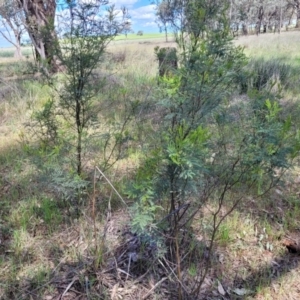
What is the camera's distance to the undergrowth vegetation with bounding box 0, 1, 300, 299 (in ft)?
4.24

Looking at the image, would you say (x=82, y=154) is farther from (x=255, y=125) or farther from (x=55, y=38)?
(x=255, y=125)

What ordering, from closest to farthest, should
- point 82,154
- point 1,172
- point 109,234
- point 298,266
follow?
point 298,266 < point 109,234 < point 82,154 < point 1,172

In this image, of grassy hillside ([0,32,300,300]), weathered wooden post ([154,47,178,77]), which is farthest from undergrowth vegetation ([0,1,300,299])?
weathered wooden post ([154,47,178,77])

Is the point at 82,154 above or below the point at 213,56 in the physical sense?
below

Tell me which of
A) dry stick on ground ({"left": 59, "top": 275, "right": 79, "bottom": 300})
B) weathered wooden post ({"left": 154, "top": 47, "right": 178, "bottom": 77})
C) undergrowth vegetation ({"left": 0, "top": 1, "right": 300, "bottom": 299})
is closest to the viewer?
undergrowth vegetation ({"left": 0, "top": 1, "right": 300, "bottom": 299})

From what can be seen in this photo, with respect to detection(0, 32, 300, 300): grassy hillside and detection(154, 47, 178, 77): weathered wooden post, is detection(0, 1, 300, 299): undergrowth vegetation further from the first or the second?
detection(154, 47, 178, 77): weathered wooden post

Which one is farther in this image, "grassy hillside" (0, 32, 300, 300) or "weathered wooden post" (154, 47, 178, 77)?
"weathered wooden post" (154, 47, 178, 77)

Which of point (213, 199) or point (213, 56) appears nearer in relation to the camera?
point (213, 56)

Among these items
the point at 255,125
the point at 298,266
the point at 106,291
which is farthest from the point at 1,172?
the point at 298,266

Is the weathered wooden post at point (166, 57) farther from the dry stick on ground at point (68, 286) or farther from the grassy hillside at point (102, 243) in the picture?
the dry stick on ground at point (68, 286)

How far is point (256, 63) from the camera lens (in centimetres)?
599

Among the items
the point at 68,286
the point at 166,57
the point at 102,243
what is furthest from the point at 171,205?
the point at 166,57

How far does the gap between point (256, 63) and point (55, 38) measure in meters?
5.10

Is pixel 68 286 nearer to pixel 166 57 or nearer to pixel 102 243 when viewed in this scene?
pixel 102 243
